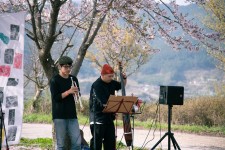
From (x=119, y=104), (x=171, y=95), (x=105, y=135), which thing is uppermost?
(x=171, y=95)

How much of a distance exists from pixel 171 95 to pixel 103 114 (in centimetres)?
126

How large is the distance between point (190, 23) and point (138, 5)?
1121mm

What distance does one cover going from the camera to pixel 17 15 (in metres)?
6.82

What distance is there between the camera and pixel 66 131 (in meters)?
6.14

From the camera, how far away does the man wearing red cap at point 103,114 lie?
21.0ft

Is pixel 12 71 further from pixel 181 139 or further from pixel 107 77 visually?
pixel 181 139

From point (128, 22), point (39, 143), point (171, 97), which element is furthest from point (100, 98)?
point (39, 143)

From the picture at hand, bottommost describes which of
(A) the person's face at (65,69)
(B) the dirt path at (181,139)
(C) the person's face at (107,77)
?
(B) the dirt path at (181,139)

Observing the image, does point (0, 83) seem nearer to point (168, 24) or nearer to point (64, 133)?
point (64, 133)

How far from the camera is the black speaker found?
714 cm

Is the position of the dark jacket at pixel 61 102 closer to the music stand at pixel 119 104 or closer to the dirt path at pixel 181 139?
the music stand at pixel 119 104

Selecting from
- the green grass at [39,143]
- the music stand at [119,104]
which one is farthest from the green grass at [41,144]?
the music stand at [119,104]

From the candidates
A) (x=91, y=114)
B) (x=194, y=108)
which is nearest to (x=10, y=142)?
(x=91, y=114)

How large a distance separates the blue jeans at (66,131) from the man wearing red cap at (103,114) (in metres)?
0.35
